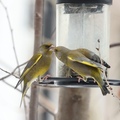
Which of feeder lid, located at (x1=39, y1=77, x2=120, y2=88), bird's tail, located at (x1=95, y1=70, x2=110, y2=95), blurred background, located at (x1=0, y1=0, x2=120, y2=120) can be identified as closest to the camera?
bird's tail, located at (x1=95, y1=70, x2=110, y2=95)

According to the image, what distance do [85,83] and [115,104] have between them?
3.20 ft

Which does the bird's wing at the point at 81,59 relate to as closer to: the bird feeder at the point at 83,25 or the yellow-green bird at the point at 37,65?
the yellow-green bird at the point at 37,65

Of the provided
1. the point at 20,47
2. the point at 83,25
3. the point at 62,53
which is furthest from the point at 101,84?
the point at 20,47

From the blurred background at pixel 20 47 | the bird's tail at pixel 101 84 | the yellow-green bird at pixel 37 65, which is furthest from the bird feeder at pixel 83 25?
the blurred background at pixel 20 47

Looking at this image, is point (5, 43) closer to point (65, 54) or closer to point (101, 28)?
point (101, 28)

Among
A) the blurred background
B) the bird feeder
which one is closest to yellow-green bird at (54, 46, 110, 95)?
the bird feeder

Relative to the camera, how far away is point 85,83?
6.44ft

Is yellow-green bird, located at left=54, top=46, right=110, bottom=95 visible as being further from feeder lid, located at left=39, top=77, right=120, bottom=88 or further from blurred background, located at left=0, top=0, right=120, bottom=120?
blurred background, located at left=0, top=0, right=120, bottom=120

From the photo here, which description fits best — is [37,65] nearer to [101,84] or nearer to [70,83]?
[70,83]

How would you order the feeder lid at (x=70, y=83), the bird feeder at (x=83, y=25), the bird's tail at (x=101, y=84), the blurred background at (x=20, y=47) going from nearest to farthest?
the bird's tail at (x=101, y=84), the feeder lid at (x=70, y=83), the bird feeder at (x=83, y=25), the blurred background at (x=20, y=47)

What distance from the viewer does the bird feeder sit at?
2.24m

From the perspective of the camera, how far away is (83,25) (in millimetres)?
2279

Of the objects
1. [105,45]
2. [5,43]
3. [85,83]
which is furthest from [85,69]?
[5,43]

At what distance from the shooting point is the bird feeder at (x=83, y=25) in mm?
2236
